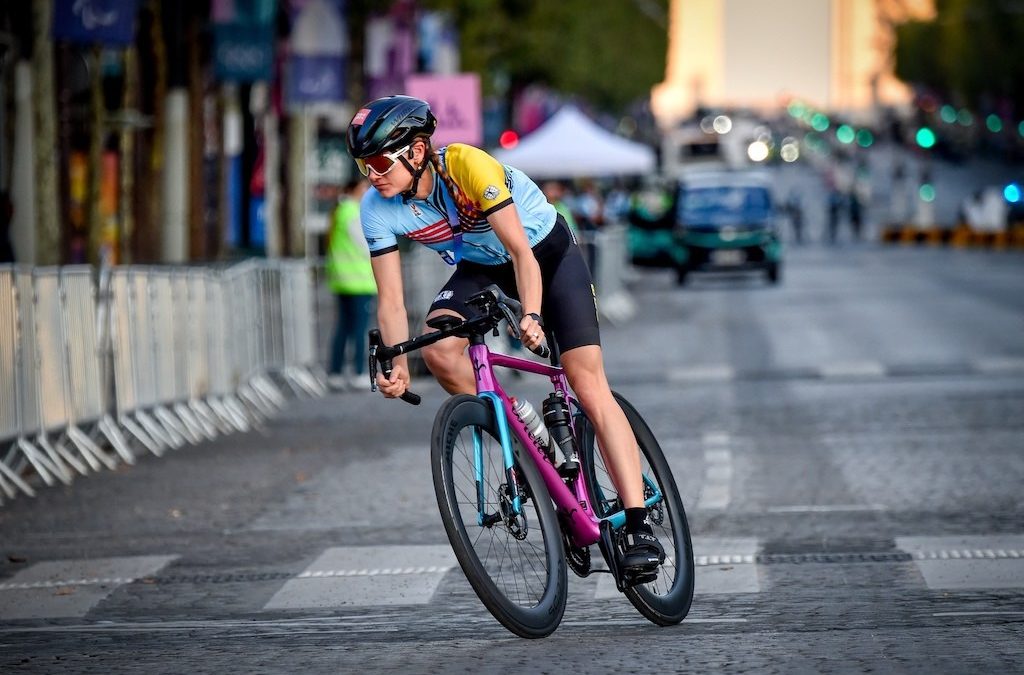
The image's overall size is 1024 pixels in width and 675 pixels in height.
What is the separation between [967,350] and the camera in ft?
74.7

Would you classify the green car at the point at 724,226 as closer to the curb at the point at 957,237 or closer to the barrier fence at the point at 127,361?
the curb at the point at 957,237

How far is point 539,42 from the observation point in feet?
193

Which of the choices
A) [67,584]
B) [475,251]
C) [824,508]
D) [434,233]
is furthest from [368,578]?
[824,508]

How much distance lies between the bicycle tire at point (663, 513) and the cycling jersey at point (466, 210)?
0.63 metres

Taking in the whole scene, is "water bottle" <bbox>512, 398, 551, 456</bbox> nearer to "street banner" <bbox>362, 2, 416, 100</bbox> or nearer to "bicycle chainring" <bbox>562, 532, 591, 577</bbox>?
"bicycle chainring" <bbox>562, 532, 591, 577</bbox>

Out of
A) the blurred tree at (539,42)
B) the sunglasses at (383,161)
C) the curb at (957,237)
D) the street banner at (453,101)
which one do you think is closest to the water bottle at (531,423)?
the sunglasses at (383,161)

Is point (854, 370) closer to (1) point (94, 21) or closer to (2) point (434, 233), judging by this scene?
(1) point (94, 21)

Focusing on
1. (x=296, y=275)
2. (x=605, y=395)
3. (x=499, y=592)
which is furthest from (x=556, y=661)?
(x=296, y=275)

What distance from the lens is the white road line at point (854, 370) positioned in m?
19.8

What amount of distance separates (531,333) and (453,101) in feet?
66.3

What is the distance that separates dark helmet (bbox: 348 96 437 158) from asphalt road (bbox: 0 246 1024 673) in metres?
1.48

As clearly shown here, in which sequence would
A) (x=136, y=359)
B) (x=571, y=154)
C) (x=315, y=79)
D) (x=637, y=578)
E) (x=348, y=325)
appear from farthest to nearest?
(x=571, y=154) → (x=315, y=79) → (x=348, y=325) → (x=136, y=359) → (x=637, y=578)

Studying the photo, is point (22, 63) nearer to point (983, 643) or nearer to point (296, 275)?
point (296, 275)

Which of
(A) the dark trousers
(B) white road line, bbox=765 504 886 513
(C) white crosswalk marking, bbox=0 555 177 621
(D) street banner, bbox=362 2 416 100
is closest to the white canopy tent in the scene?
(D) street banner, bbox=362 2 416 100
